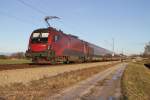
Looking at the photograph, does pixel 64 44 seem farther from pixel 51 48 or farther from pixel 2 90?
pixel 2 90

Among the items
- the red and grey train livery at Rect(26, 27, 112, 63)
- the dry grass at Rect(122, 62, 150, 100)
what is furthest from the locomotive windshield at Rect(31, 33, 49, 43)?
the dry grass at Rect(122, 62, 150, 100)

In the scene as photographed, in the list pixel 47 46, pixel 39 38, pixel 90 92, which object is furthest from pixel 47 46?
pixel 90 92

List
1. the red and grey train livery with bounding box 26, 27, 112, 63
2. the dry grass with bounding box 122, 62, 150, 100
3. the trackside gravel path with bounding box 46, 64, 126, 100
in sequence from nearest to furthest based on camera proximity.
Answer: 1. the trackside gravel path with bounding box 46, 64, 126, 100
2. the dry grass with bounding box 122, 62, 150, 100
3. the red and grey train livery with bounding box 26, 27, 112, 63

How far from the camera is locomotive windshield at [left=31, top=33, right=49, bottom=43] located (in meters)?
29.7

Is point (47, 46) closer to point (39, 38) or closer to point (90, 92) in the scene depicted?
point (39, 38)

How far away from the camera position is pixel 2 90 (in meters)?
12.9

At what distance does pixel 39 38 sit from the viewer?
30.0 meters

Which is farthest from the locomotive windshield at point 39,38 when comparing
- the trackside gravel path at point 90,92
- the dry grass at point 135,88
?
the trackside gravel path at point 90,92

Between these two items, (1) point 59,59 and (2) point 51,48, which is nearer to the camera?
(2) point 51,48

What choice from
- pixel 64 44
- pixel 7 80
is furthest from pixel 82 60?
pixel 7 80

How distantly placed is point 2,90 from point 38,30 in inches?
734

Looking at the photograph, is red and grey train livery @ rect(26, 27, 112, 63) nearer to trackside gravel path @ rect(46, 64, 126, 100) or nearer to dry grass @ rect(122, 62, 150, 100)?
dry grass @ rect(122, 62, 150, 100)

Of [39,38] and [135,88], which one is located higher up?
[39,38]

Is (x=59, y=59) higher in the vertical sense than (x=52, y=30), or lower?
lower
